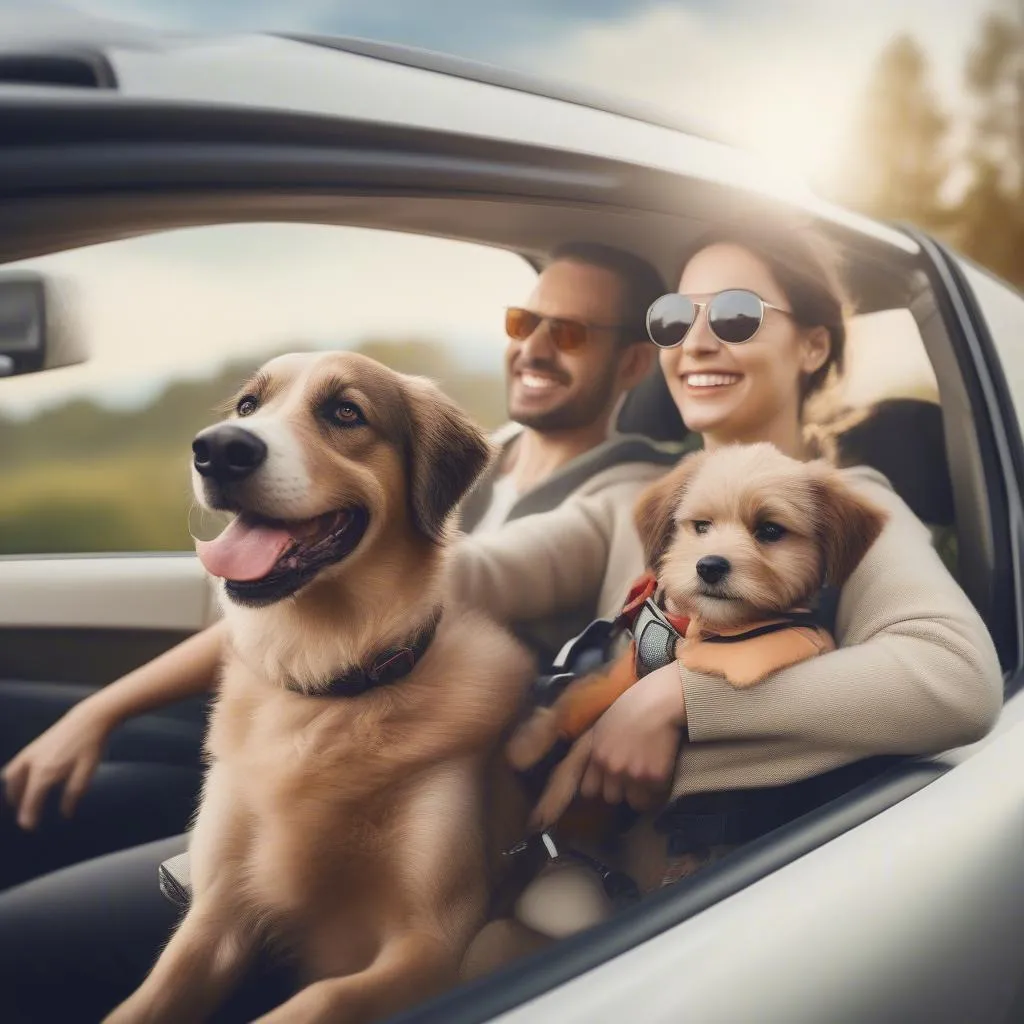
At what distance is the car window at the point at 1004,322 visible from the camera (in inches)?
95.7

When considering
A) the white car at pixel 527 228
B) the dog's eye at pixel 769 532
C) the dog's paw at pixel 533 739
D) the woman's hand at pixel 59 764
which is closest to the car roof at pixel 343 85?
the white car at pixel 527 228

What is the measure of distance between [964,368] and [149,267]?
192 centimetres

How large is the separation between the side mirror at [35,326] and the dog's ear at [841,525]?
1.17 m

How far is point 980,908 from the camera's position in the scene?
162cm

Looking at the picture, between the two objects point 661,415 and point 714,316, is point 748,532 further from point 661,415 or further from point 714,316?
point 714,316

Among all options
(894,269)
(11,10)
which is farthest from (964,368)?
(11,10)

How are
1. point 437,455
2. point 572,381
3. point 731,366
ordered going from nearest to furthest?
point 437,455 → point 572,381 → point 731,366

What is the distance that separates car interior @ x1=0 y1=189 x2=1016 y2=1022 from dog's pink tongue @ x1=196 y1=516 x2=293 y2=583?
24cm

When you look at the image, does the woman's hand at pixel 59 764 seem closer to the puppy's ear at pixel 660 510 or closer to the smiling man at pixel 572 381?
the smiling man at pixel 572 381

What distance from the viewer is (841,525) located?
1.70 m

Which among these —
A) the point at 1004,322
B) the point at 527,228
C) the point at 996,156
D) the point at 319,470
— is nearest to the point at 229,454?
the point at 319,470

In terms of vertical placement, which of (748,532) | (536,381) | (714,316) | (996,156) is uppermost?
(996,156)

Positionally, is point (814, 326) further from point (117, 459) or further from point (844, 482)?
point (117, 459)

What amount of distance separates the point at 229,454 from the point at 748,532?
33.3 inches
